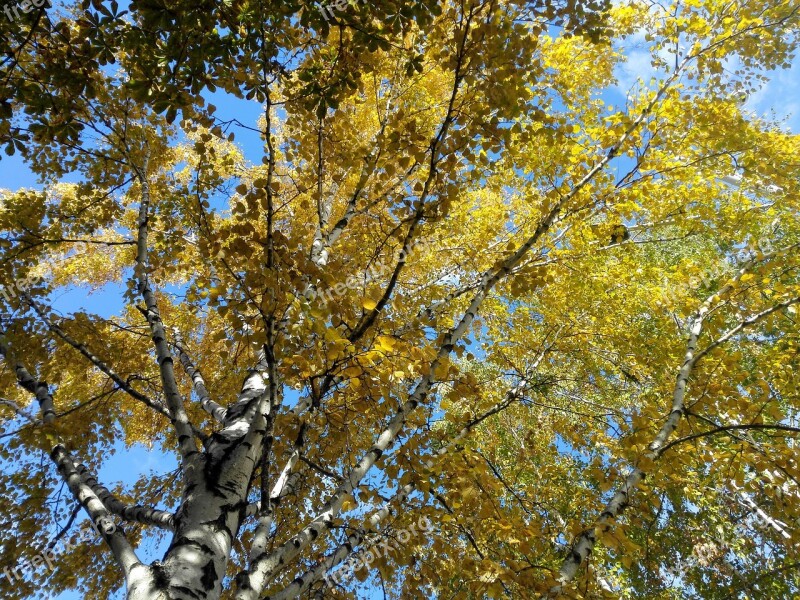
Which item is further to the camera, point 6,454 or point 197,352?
point 197,352

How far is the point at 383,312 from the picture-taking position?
14.6 feet

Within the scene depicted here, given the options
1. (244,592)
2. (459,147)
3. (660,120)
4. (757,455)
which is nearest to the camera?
(244,592)

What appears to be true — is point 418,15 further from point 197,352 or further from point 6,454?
point 197,352

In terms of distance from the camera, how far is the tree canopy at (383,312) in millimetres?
2500

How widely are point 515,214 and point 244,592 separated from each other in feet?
24.4

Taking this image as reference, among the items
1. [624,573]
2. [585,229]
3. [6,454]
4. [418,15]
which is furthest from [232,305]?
[624,573]

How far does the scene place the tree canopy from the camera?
98.4 inches

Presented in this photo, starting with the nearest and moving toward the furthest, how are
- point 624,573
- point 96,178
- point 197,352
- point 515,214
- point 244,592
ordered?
point 244,592 < point 96,178 < point 197,352 < point 624,573 < point 515,214

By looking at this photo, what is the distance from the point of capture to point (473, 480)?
119 inches

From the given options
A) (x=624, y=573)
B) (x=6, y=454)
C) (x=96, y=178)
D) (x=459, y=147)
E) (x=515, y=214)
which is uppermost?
(x=96, y=178)

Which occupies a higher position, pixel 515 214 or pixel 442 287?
pixel 515 214

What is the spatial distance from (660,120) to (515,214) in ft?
10.6

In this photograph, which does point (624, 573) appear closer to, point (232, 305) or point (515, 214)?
point (515, 214)

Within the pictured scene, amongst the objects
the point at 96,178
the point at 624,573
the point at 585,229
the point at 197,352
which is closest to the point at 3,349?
the point at 96,178
